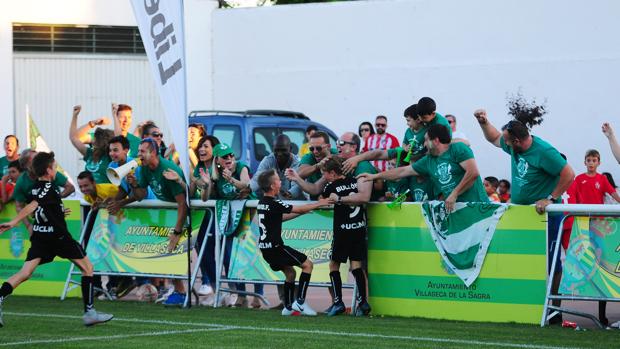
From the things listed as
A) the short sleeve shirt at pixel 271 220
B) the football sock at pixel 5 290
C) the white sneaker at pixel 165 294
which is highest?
the short sleeve shirt at pixel 271 220

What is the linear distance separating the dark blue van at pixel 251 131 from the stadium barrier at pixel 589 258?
33.7ft

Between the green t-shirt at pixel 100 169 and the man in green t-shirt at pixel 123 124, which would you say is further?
the man in green t-shirt at pixel 123 124

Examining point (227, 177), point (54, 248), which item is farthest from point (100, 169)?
point (54, 248)

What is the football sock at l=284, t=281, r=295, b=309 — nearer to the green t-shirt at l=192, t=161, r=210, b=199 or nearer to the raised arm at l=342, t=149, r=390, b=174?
the raised arm at l=342, t=149, r=390, b=174

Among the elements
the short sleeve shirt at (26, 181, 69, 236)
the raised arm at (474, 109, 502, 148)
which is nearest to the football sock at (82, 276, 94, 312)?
the short sleeve shirt at (26, 181, 69, 236)

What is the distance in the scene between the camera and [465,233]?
1278 centimetres

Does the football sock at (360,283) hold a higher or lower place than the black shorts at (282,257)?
lower

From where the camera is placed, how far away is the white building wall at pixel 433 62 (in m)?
24.3

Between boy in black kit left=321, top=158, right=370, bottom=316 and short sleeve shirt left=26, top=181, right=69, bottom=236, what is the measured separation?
8.98 feet

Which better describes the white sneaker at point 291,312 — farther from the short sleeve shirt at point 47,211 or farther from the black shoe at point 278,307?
the short sleeve shirt at point 47,211

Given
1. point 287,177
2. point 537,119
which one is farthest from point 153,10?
point 537,119

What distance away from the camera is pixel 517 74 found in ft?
82.6

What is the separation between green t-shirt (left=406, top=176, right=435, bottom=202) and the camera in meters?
13.6

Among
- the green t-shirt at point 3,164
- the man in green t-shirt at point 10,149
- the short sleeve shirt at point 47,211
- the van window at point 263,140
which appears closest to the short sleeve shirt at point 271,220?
the short sleeve shirt at point 47,211
